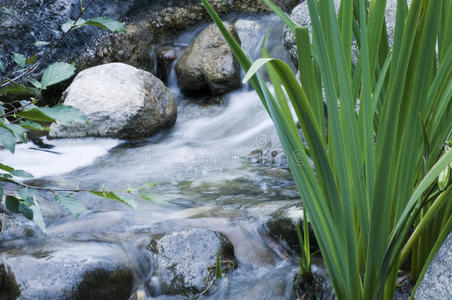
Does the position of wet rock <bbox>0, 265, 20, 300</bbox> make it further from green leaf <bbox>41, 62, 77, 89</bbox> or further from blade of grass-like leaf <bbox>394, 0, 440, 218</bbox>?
blade of grass-like leaf <bbox>394, 0, 440, 218</bbox>

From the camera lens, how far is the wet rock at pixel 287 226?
2.52 meters

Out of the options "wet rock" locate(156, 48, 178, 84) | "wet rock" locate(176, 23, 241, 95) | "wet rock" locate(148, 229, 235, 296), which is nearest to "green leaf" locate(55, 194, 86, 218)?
"wet rock" locate(148, 229, 235, 296)

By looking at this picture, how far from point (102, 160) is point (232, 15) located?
15.5ft

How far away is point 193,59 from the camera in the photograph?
7.34 metres

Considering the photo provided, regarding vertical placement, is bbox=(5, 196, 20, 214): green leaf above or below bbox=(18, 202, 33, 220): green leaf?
above

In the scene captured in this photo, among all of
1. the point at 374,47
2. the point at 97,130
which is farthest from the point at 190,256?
the point at 97,130

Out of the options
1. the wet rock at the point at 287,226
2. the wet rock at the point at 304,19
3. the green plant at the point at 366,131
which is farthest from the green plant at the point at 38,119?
the wet rock at the point at 304,19

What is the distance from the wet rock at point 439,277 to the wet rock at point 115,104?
14.3ft

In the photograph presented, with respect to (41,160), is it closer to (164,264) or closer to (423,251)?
(164,264)

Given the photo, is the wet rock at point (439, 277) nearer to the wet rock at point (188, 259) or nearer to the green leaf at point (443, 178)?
the green leaf at point (443, 178)

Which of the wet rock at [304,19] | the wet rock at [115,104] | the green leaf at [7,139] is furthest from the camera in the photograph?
the wet rock at [115,104]

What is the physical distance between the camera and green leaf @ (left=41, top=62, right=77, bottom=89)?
1.12 metres

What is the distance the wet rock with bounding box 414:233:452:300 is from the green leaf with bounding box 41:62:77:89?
1.24 m

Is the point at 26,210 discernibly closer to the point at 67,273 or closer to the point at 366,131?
the point at 366,131
